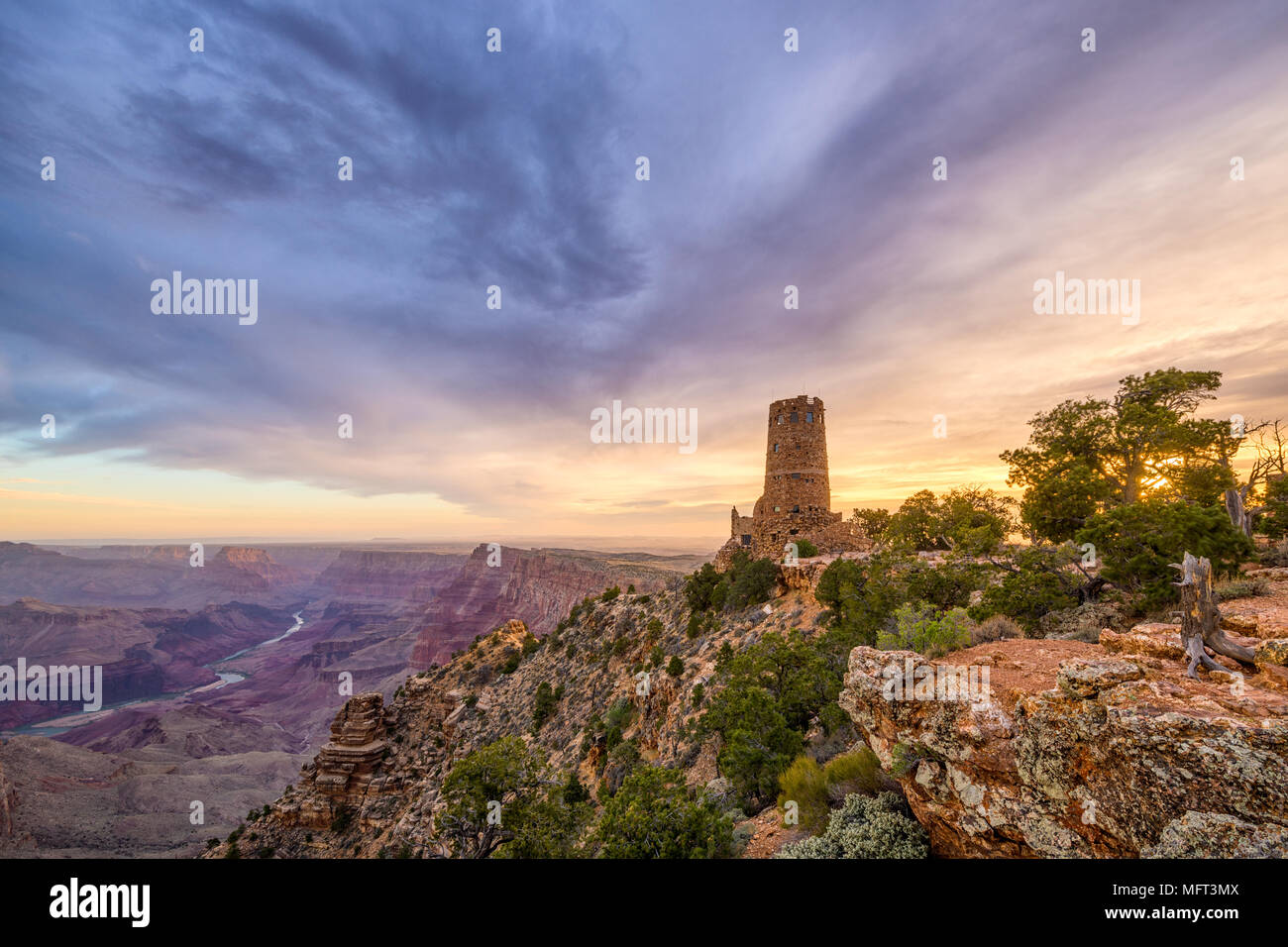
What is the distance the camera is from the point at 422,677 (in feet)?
153

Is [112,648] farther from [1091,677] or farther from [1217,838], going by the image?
[1217,838]

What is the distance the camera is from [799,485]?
99.9 feet

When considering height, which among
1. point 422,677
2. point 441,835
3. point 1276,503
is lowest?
point 422,677

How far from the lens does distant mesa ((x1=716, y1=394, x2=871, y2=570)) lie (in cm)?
3022

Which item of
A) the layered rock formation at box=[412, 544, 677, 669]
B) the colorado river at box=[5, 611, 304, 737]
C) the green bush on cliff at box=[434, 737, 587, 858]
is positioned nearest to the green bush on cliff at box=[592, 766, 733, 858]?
the green bush on cliff at box=[434, 737, 587, 858]

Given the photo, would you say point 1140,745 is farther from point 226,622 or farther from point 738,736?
point 226,622

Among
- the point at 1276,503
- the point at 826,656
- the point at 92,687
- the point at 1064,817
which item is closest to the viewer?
the point at 1064,817

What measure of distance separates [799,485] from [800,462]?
157cm

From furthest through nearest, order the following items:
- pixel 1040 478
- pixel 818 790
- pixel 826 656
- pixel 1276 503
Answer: pixel 1040 478 < pixel 1276 503 < pixel 826 656 < pixel 818 790

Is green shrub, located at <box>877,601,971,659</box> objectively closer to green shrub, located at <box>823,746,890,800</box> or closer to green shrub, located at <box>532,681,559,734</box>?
green shrub, located at <box>823,746,890,800</box>

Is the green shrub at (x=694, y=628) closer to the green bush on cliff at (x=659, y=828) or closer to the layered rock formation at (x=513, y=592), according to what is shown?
the green bush on cliff at (x=659, y=828)

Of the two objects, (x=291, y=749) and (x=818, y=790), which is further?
(x=291, y=749)

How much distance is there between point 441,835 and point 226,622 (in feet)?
786
